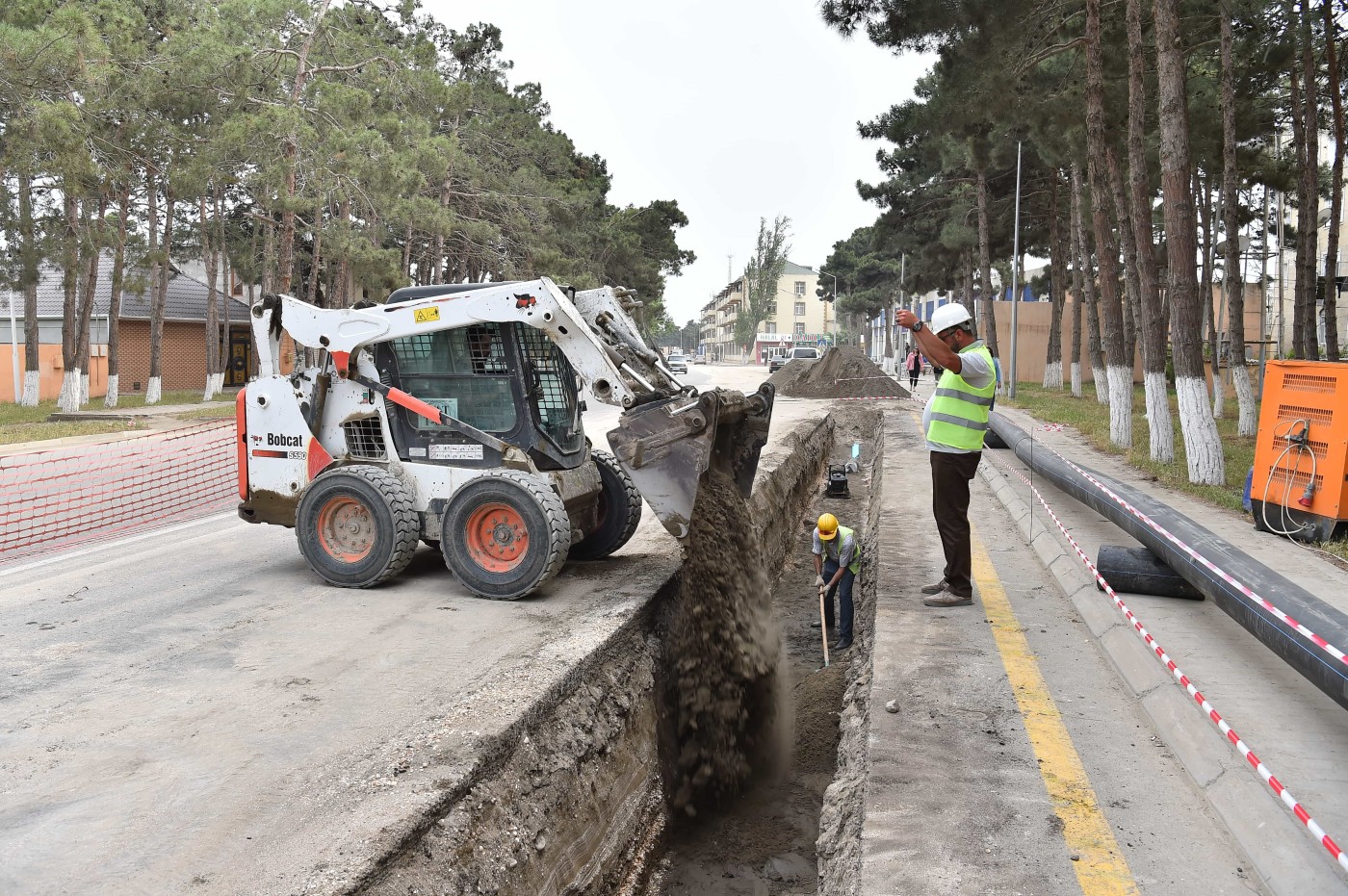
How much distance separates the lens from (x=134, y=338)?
1446 inches

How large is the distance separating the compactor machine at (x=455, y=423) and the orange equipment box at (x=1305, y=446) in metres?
4.47

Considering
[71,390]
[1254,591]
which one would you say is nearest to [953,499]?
[1254,591]

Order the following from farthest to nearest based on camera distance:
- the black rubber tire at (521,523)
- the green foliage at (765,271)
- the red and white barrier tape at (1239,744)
Result: the green foliage at (765,271) → the black rubber tire at (521,523) → the red and white barrier tape at (1239,744)

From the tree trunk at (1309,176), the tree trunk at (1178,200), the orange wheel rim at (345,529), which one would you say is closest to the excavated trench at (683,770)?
the orange wheel rim at (345,529)

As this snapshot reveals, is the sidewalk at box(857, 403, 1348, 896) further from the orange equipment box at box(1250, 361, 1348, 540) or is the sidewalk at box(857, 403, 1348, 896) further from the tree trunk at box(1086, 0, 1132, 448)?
the tree trunk at box(1086, 0, 1132, 448)

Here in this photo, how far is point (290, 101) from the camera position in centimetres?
2188

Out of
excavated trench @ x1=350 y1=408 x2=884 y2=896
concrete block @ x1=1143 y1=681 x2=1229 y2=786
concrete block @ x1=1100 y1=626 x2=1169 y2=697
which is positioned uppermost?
concrete block @ x1=1100 y1=626 x2=1169 y2=697

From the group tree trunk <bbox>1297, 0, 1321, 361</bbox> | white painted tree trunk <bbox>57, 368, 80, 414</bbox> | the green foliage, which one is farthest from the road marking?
the green foliage

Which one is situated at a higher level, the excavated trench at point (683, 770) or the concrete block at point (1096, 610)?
the concrete block at point (1096, 610)

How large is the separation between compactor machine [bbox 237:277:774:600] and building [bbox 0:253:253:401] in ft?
86.8

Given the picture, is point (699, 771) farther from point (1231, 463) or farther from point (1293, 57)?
point (1293, 57)

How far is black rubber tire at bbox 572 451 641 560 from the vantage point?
332 inches

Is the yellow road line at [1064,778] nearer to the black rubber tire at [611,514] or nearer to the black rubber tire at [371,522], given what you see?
the black rubber tire at [611,514]

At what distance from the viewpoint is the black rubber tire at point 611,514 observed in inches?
332
